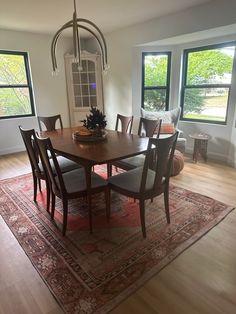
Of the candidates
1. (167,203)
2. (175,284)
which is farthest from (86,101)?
(175,284)

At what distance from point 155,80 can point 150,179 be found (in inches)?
126

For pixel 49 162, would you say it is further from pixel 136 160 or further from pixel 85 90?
pixel 85 90

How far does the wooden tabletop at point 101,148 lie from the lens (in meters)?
2.01

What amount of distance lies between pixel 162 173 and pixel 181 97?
123 inches

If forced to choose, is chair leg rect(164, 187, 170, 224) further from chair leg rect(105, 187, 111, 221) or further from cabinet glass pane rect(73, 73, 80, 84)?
cabinet glass pane rect(73, 73, 80, 84)

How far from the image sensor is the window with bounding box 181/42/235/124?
3.93 meters

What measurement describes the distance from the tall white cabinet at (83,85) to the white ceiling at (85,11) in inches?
42.9

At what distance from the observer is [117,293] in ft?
4.95

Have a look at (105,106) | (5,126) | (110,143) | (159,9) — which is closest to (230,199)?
(110,143)

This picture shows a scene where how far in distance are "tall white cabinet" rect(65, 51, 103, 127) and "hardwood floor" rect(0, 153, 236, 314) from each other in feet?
12.3

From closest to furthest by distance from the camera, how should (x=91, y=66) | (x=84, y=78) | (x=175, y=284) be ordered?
1. (x=175, y=284)
2. (x=91, y=66)
3. (x=84, y=78)

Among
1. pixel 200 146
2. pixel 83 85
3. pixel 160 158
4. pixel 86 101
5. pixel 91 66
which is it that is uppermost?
pixel 91 66

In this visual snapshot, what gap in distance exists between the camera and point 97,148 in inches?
90.6

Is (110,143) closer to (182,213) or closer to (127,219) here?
(127,219)
